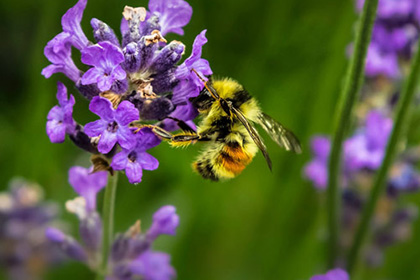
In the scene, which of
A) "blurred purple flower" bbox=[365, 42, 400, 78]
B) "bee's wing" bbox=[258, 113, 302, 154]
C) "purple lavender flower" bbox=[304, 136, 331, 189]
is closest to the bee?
"bee's wing" bbox=[258, 113, 302, 154]

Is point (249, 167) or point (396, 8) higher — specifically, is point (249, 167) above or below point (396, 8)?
below

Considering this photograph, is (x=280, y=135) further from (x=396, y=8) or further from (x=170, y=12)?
(x=396, y=8)

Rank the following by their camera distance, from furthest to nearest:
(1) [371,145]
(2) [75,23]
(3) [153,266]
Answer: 1. (1) [371,145]
2. (3) [153,266]
3. (2) [75,23]

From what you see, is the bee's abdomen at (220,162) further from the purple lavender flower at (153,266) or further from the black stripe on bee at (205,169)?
the purple lavender flower at (153,266)

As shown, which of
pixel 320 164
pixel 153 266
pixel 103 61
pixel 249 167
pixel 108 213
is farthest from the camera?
pixel 249 167

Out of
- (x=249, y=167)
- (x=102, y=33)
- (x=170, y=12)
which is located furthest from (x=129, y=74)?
(x=249, y=167)

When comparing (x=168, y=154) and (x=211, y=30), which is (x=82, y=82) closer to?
(x=168, y=154)

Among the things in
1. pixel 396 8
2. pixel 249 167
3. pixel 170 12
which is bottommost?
pixel 170 12

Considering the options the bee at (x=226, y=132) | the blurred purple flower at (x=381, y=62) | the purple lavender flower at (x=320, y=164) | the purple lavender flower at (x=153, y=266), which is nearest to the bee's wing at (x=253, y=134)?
the bee at (x=226, y=132)
